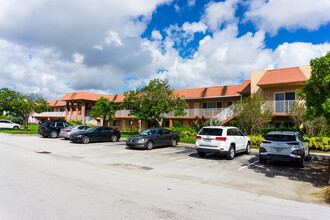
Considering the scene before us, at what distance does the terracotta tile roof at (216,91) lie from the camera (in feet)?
89.7

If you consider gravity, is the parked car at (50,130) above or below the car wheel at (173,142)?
above

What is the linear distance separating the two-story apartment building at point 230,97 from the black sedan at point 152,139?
8589 mm

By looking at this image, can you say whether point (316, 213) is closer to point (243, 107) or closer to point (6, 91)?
point (243, 107)

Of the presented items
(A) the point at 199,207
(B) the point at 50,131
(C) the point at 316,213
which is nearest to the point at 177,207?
(A) the point at 199,207

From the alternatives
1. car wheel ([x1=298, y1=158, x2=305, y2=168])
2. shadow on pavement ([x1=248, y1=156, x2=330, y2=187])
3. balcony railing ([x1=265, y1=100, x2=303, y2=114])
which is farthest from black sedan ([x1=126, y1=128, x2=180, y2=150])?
balcony railing ([x1=265, y1=100, x2=303, y2=114])

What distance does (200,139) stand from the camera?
11680mm

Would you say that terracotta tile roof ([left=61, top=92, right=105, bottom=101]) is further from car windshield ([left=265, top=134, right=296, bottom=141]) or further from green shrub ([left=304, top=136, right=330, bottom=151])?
car windshield ([left=265, top=134, right=296, bottom=141])

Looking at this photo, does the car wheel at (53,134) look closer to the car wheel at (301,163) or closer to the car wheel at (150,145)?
the car wheel at (150,145)

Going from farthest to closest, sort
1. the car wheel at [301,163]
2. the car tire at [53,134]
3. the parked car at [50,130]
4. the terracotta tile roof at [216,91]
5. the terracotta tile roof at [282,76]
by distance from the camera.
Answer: the terracotta tile roof at [216,91] → the car tire at [53,134] → the parked car at [50,130] → the terracotta tile roof at [282,76] → the car wheel at [301,163]

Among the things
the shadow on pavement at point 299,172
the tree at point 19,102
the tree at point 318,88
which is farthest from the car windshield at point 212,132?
the tree at point 19,102

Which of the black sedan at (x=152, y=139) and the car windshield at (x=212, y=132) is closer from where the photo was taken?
the car windshield at (x=212, y=132)

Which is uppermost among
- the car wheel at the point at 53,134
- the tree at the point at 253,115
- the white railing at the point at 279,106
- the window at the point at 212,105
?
the window at the point at 212,105

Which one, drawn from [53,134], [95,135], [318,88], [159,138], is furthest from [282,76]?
[53,134]

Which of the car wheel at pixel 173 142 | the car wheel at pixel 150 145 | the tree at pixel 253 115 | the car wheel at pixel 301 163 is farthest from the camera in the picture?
the tree at pixel 253 115
